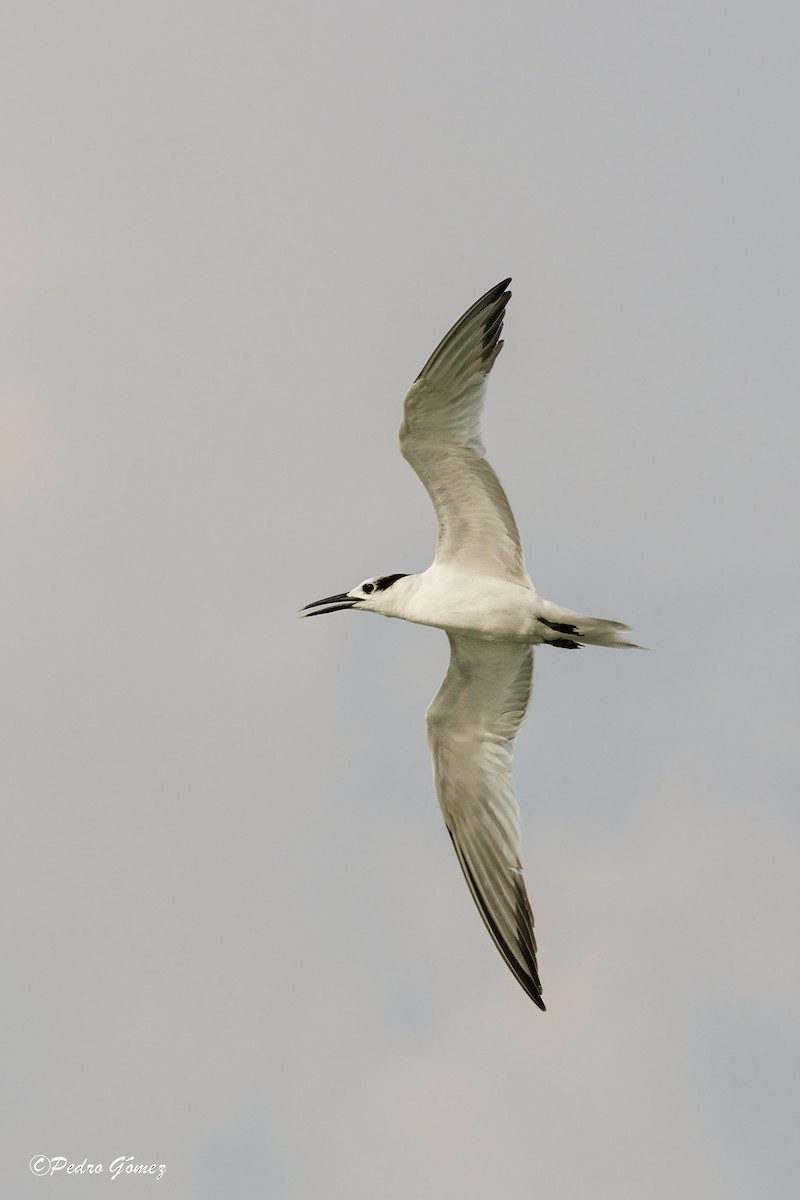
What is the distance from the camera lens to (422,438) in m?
16.3

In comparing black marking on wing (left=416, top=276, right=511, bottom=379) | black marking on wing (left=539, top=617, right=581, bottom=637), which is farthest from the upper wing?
black marking on wing (left=539, top=617, right=581, bottom=637)

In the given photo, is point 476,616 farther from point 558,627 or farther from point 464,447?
point 464,447

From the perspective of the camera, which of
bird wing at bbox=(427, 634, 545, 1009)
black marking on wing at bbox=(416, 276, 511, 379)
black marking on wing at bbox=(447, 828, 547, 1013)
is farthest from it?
bird wing at bbox=(427, 634, 545, 1009)

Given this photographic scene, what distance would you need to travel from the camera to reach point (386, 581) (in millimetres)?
17516

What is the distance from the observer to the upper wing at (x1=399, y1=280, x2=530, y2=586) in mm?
15961

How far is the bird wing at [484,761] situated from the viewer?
17.3 meters

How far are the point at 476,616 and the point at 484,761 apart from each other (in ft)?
6.59

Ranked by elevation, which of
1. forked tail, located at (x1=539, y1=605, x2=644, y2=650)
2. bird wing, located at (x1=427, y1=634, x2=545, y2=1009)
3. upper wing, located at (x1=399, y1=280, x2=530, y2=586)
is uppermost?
upper wing, located at (x1=399, y1=280, x2=530, y2=586)

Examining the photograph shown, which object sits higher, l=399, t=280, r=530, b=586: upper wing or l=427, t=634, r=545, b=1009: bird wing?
l=399, t=280, r=530, b=586: upper wing

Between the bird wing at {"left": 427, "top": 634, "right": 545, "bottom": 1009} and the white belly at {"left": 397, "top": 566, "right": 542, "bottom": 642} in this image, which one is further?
the bird wing at {"left": 427, "top": 634, "right": 545, "bottom": 1009}

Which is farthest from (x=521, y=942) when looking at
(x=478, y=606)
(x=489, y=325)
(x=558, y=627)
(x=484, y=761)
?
(x=489, y=325)

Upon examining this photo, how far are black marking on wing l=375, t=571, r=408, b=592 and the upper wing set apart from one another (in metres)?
0.50

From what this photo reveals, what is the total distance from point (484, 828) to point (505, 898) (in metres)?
0.82

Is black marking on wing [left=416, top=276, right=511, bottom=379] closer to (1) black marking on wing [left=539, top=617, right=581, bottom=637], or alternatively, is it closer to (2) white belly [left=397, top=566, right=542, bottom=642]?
(2) white belly [left=397, top=566, right=542, bottom=642]
